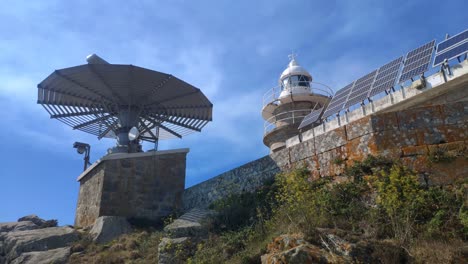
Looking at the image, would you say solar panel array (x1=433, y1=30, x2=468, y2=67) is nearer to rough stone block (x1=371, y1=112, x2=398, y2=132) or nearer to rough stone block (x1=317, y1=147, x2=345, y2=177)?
rough stone block (x1=371, y1=112, x2=398, y2=132)

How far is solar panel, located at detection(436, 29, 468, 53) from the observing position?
10.8 m

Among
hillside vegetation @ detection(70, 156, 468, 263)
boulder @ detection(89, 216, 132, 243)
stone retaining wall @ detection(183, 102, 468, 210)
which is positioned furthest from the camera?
boulder @ detection(89, 216, 132, 243)

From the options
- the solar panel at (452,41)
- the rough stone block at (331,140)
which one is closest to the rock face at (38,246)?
the rough stone block at (331,140)

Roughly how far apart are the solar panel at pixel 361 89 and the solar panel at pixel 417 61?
1.22 meters

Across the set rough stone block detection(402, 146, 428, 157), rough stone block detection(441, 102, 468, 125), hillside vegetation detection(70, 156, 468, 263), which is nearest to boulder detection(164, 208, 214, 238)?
hillside vegetation detection(70, 156, 468, 263)

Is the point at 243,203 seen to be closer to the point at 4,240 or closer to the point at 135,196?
the point at 135,196

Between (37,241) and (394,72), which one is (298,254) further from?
(37,241)

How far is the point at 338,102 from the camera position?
1334cm

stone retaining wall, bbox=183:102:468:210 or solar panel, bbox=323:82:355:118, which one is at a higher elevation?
solar panel, bbox=323:82:355:118

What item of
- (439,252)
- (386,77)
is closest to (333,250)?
(439,252)

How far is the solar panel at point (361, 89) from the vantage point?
40.3 ft

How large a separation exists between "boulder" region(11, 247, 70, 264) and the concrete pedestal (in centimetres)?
275

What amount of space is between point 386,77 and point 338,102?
1722 mm

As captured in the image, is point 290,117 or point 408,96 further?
point 290,117
